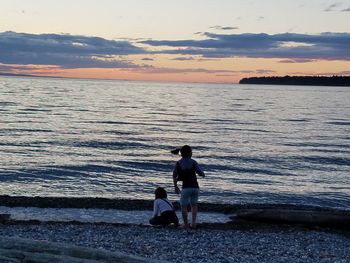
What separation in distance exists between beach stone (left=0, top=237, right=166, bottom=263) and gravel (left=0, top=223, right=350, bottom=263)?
5.59 meters

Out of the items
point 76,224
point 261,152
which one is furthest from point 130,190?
point 261,152

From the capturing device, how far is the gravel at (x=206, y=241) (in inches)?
466

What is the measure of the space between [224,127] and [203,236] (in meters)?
44.5

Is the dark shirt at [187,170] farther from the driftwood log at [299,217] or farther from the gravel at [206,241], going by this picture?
the driftwood log at [299,217]

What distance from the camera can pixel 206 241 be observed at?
13227 mm

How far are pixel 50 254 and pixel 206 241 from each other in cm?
799

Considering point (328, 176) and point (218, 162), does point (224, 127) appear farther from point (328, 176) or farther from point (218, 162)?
point (328, 176)

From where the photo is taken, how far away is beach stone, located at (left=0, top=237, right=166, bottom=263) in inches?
221

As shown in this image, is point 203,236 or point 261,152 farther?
point 261,152

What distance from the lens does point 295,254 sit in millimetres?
12383

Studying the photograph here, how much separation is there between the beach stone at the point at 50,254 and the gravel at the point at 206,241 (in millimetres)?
5589

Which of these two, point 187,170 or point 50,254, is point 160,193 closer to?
point 187,170

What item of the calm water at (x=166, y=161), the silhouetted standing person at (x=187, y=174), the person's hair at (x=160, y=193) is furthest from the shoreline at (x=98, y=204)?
the silhouetted standing person at (x=187, y=174)

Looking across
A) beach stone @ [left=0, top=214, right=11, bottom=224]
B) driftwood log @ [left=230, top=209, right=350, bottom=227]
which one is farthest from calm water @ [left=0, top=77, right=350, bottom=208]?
beach stone @ [left=0, top=214, right=11, bottom=224]
